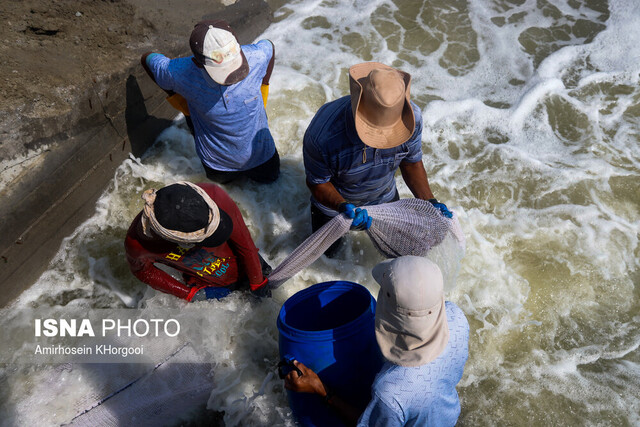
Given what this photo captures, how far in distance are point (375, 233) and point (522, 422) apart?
178 cm

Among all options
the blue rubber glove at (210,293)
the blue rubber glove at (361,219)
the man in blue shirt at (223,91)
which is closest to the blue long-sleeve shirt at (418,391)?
the blue rubber glove at (361,219)

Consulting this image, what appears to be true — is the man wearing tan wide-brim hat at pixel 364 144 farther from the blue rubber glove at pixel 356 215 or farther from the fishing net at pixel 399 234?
the fishing net at pixel 399 234

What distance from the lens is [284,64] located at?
5.65 m

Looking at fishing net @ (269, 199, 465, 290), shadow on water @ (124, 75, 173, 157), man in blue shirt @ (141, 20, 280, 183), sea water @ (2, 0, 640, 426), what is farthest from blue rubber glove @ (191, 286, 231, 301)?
shadow on water @ (124, 75, 173, 157)

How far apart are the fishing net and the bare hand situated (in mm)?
850

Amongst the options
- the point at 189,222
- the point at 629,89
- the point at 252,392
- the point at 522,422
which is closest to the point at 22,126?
the point at 189,222

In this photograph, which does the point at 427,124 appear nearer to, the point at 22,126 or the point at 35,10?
the point at 22,126

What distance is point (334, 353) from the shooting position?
2170 mm

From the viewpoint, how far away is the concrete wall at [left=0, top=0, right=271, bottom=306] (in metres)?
3.53

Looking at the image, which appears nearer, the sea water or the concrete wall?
the sea water

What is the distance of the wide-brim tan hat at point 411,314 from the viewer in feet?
5.74

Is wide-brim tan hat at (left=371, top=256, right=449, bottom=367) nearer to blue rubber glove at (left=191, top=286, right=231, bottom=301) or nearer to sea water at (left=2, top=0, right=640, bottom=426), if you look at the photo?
sea water at (left=2, top=0, right=640, bottom=426)

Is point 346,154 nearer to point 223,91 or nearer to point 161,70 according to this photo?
point 223,91

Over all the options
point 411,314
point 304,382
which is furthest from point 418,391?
point 304,382
